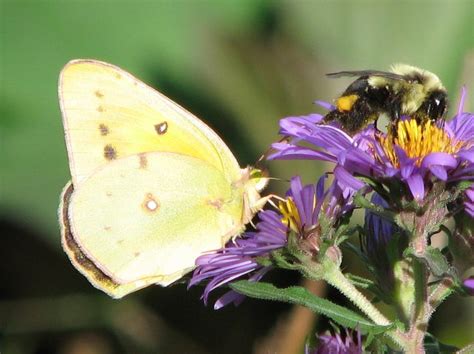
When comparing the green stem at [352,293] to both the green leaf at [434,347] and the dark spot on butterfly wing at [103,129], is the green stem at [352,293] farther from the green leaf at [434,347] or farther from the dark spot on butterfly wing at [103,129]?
the dark spot on butterfly wing at [103,129]

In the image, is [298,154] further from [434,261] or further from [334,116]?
[434,261]

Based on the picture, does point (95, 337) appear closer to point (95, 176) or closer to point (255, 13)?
point (95, 176)

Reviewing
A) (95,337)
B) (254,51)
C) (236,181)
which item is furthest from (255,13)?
(236,181)

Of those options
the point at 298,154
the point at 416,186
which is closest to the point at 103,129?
the point at 298,154

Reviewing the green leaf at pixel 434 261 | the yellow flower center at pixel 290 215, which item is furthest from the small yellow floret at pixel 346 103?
the green leaf at pixel 434 261

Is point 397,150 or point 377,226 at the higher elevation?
point 397,150
